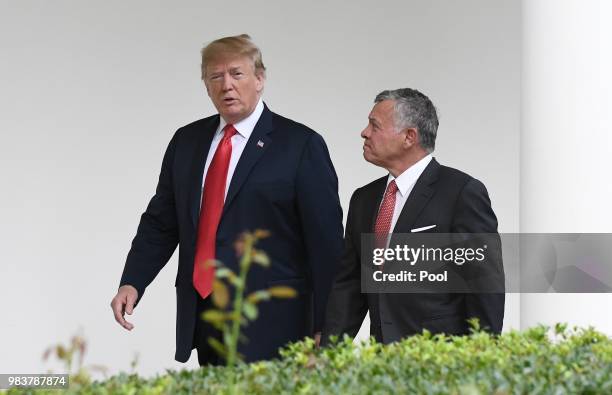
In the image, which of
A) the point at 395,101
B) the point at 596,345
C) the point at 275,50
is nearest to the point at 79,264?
the point at 275,50

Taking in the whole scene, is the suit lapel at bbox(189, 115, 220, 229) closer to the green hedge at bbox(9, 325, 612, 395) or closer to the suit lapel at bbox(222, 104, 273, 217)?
the suit lapel at bbox(222, 104, 273, 217)

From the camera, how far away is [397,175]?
5.30 metres

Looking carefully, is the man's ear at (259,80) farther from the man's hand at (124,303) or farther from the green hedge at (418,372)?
the green hedge at (418,372)

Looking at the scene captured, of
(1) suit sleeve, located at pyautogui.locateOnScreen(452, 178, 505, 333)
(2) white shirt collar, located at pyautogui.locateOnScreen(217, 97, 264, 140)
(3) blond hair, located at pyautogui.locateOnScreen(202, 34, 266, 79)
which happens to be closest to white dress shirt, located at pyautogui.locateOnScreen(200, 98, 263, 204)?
(2) white shirt collar, located at pyautogui.locateOnScreen(217, 97, 264, 140)

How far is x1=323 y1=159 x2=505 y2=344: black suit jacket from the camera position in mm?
4992

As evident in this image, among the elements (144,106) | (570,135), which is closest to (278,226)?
(570,135)

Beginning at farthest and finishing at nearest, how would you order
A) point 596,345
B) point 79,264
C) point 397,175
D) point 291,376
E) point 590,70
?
point 79,264 → point 397,175 → point 590,70 → point 596,345 → point 291,376

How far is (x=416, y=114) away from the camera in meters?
5.37

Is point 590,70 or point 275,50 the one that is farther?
point 275,50

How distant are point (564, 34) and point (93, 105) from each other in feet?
14.7

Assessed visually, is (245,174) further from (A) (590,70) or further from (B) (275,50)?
(B) (275,50)

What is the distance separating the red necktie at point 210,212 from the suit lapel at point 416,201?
2.78 ft

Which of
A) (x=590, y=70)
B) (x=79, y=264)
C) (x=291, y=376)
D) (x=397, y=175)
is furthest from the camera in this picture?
(x=79, y=264)

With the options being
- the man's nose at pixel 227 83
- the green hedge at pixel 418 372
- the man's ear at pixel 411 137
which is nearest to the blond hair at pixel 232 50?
the man's nose at pixel 227 83
